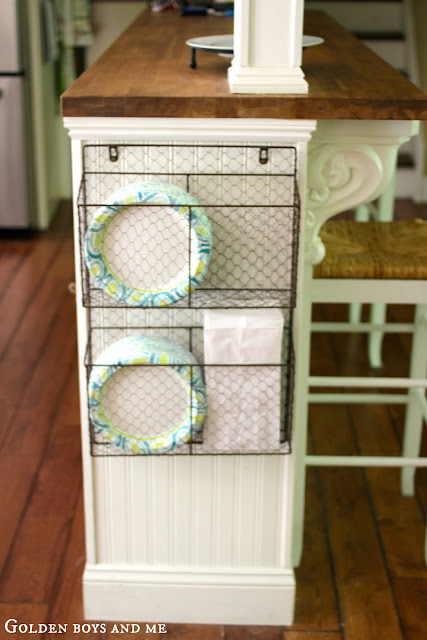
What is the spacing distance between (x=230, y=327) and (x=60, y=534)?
86 cm

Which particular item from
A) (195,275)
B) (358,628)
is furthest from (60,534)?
(195,275)

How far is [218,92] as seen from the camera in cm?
156

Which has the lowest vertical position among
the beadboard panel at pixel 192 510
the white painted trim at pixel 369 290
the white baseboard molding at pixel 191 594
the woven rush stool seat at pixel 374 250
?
the white baseboard molding at pixel 191 594

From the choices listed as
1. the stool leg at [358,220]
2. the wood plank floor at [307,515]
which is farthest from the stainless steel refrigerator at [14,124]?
the stool leg at [358,220]

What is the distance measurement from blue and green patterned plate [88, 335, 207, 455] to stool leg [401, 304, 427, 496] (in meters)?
0.75

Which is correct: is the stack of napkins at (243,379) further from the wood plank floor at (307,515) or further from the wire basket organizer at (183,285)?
the wood plank floor at (307,515)

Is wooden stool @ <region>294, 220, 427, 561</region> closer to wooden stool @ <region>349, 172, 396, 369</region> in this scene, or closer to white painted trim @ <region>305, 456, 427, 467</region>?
white painted trim @ <region>305, 456, 427, 467</region>

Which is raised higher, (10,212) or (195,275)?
(195,275)

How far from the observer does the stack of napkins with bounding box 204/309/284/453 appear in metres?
1.56

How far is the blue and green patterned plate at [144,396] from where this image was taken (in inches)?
63.1

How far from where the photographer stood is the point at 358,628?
5.95 feet

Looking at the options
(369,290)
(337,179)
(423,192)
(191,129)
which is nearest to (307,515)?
(369,290)

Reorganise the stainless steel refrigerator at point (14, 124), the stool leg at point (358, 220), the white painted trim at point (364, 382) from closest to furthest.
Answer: the white painted trim at point (364, 382) < the stool leg at point (358, 220) < the stainless steel refrigerator at point (14, 124)

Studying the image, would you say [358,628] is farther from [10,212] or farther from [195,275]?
[10,212]
